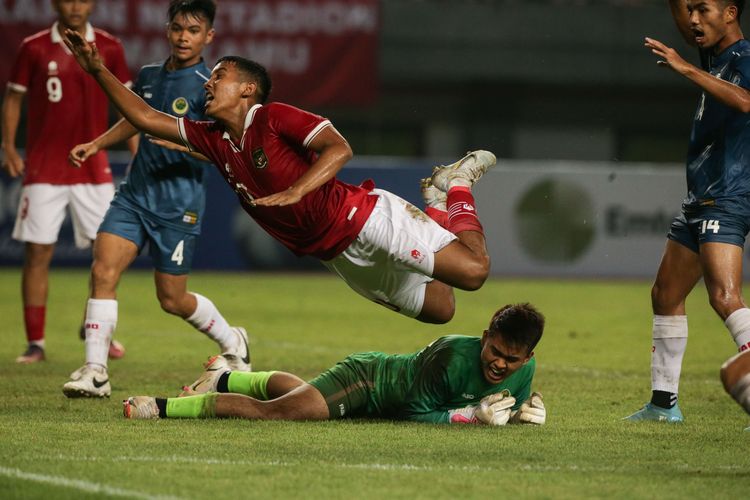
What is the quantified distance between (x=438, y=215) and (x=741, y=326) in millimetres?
1698

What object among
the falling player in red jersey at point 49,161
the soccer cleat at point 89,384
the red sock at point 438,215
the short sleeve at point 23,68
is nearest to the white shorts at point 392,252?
A: the red sock at point 438,215

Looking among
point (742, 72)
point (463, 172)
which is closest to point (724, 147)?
point (742, 72)

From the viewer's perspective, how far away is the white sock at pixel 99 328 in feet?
24.9

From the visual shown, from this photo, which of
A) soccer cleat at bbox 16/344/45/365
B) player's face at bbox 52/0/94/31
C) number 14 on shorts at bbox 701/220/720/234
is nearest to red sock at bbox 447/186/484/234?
number 14 on shorts at bbox 701/220/720/234

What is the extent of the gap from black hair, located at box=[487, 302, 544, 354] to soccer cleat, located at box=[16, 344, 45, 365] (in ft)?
14.3

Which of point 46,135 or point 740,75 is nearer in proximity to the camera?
point 740,75

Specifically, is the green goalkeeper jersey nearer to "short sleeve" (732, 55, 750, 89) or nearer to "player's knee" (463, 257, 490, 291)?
"player's knee" (463, 257, 490, 291)

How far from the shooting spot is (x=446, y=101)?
89.6 ft

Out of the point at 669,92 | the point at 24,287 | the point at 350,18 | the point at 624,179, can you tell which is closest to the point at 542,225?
the point at 624,179

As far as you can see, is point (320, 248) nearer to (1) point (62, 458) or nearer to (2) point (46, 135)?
(1) point (62, 458)

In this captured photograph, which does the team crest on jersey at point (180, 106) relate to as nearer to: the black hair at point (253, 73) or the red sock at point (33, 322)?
the black hair at point (253, 73)

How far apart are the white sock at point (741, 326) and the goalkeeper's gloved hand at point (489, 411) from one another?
116cm

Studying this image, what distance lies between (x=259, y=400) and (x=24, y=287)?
3.65 meters

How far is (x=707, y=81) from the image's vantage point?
20.1 ft
